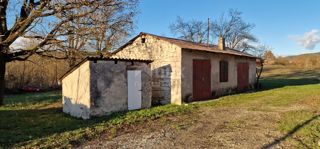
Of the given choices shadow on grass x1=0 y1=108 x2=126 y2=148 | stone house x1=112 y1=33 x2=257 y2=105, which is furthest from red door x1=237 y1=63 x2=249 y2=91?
shadow on grass x1=0 y1=108 x2=126 y2=148

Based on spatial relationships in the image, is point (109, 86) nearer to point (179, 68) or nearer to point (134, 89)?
point (134, 89)

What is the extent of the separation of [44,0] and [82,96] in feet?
14.7

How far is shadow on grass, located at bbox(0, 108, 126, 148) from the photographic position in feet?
21.1

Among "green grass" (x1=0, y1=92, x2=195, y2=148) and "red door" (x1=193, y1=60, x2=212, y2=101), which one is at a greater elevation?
"red door" (x1=193, y1=60, x2=212, y2=101)

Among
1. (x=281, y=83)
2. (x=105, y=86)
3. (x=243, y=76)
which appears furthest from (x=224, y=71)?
(x=281, y=83)

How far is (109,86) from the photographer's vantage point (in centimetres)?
977

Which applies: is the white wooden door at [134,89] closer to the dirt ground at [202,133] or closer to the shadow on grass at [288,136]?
the dirt ground at [202,133]

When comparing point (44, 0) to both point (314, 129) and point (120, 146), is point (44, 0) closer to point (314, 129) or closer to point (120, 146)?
point (120, 146)

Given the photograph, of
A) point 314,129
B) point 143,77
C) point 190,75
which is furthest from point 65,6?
point 314,129

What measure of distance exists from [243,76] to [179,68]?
870cm

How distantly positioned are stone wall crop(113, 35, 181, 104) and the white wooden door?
2.19m

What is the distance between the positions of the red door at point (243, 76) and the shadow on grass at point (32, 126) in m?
11.9

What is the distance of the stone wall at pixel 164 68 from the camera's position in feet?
41.0

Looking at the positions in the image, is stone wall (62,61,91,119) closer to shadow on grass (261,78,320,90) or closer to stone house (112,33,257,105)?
stone house (112,33,257,105)
